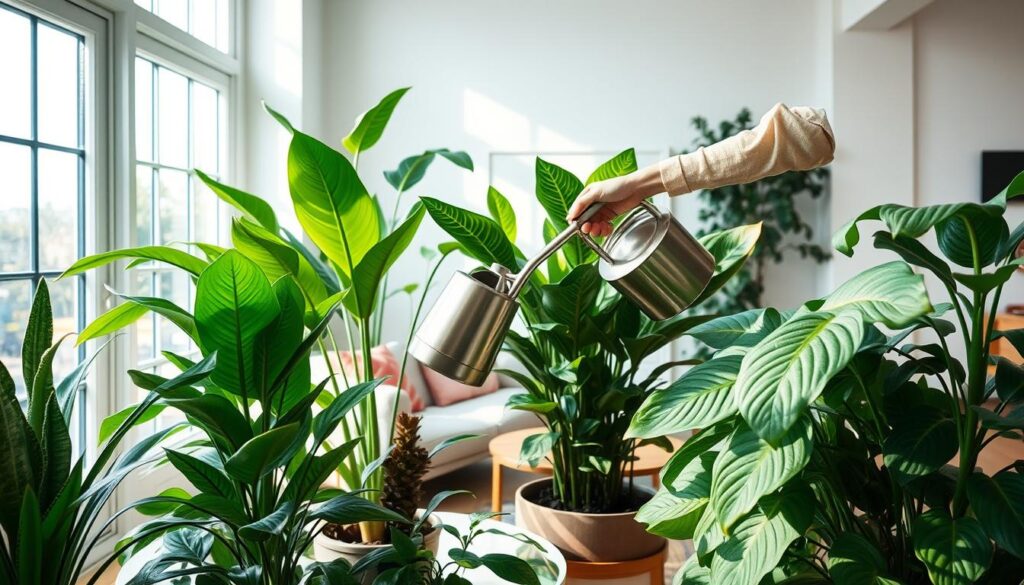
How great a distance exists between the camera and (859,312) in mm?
1068

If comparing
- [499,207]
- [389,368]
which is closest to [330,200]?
[499,207]

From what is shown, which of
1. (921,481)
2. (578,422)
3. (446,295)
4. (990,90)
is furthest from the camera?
(990,90)

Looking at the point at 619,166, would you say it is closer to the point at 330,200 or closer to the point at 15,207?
the point at 330,200

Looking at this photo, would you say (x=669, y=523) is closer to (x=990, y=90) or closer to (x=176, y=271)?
(x=176, y=271)

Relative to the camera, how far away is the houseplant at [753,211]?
5363 millimetres

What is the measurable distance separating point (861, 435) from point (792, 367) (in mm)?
439

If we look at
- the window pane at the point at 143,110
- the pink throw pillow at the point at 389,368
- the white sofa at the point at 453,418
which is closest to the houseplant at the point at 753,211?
the white sofa at the point at 453,418

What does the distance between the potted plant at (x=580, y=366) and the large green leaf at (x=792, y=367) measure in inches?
23.1

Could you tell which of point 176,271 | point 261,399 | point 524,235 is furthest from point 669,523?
point 524,235

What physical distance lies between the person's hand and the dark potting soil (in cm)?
89

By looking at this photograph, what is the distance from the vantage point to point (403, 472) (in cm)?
160

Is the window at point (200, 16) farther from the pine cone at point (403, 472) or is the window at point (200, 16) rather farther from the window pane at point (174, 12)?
the pine cone at point (403, 472)

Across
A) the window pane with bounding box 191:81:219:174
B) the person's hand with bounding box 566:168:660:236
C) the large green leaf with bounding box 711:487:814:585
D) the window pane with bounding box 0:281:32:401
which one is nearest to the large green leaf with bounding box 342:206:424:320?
the person's hand with bounding box 566:168:660:236

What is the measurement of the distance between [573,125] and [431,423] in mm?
2397
